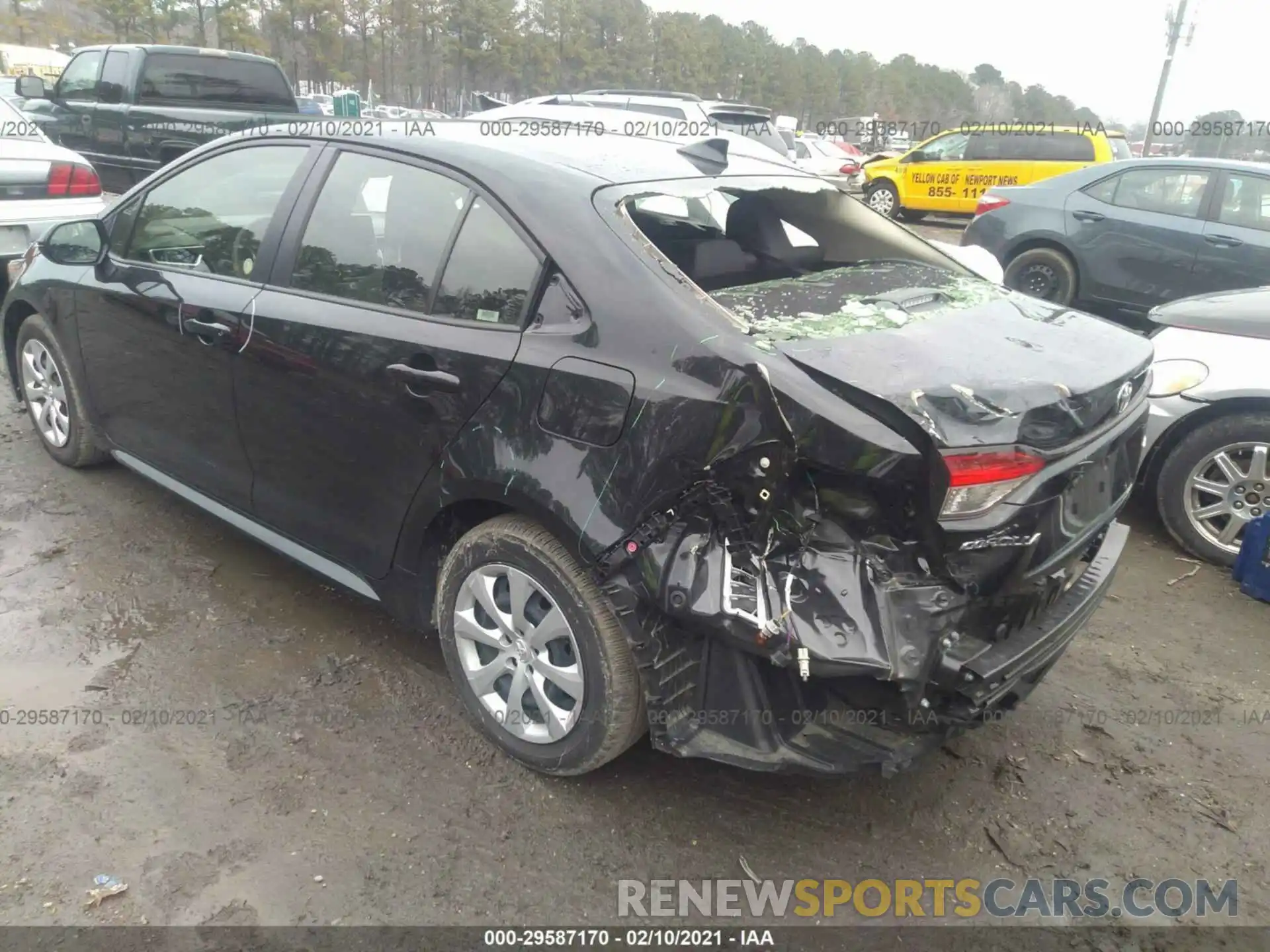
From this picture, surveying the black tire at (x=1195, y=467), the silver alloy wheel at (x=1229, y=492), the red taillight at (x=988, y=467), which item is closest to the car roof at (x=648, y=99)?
the black tire at (x=1195, y=467)

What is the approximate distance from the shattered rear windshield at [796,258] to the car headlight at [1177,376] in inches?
60.2

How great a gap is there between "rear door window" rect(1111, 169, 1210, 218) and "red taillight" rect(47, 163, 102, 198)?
329 inches

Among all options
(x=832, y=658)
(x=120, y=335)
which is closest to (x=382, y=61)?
(x=120, y=335)

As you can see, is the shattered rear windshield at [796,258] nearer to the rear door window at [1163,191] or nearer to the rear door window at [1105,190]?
the rear door window at [1163,191]

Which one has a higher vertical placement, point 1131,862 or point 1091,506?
point 1091,506

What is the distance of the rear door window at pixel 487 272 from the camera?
2.45 meters

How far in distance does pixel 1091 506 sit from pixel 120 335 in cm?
358

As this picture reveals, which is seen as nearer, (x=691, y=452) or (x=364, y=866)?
(x=691, y=452)

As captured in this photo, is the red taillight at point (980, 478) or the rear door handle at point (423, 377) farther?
the rear door handle at point (423, 377)

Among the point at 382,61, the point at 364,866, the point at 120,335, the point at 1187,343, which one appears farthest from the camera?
the point at 382,61

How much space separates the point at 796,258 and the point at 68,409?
11.2 ft

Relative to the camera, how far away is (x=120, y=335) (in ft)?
11.9

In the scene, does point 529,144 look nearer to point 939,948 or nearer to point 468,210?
point 468,210

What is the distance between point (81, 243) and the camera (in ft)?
12.4
